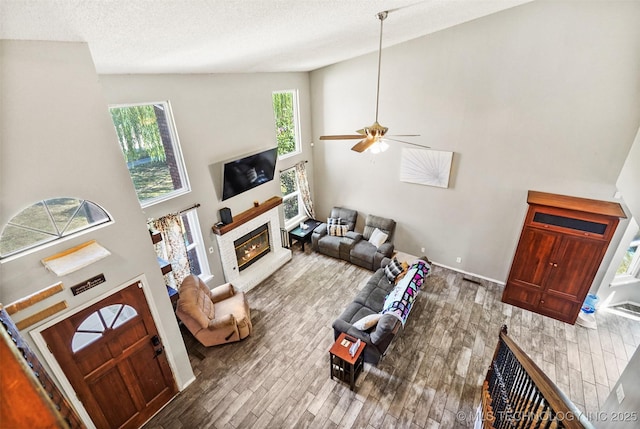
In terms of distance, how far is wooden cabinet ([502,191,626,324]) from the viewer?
4809 mm

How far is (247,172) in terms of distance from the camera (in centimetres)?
615

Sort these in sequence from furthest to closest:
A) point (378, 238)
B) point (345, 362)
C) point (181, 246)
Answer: point (378, 238)
point (181, 246)
point (345, 362)

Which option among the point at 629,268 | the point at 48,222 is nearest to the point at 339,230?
the point at 629,268

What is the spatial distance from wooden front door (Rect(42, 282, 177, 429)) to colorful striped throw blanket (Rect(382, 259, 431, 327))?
3267 millimetres

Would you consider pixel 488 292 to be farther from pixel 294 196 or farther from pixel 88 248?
pixel 88 248

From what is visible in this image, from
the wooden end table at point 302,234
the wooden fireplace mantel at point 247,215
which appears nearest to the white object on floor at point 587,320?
the wooden end table at point 302,234

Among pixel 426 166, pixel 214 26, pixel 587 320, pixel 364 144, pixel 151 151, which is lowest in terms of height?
pixel 587 320

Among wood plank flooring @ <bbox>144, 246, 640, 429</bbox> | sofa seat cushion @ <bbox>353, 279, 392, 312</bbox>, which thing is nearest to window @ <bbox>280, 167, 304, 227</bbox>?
wood plank flooring @ <bbox>144, 246, 640, 429</bbox>

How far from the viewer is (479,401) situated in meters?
4.25

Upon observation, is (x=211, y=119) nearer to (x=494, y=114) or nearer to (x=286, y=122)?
(x=286, y=122)

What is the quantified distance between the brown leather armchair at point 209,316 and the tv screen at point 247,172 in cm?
175

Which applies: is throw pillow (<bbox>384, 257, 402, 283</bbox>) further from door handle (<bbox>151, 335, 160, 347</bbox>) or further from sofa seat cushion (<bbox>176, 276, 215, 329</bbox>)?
door handle (<bbox>151, 335, 160, 347</bbox>)

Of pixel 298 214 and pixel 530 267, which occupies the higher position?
pixel 530 267

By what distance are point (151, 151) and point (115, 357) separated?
2.96 metres
